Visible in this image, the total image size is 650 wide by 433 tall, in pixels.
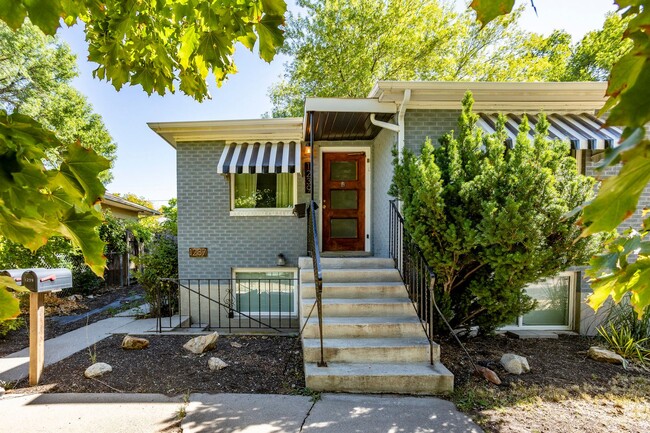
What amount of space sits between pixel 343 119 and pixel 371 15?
8.88 m

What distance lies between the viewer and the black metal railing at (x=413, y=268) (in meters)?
3.83

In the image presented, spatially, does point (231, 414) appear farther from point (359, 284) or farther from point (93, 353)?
point (93, 353)

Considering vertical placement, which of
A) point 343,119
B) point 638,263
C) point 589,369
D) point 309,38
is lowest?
point 589,369

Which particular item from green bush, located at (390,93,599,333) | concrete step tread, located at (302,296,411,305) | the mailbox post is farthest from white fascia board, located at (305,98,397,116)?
the mailbox post

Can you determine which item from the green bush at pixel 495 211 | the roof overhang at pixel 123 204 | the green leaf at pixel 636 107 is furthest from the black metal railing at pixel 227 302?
the roof overhang at pixel 123 204

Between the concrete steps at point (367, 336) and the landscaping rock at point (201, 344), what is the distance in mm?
1287

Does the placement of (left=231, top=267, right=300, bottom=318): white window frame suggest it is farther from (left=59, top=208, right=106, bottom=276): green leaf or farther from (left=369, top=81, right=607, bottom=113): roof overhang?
(left=59, top=208, right=106, bottom=276): green leaf

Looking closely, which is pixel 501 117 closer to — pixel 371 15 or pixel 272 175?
pixel 272 175

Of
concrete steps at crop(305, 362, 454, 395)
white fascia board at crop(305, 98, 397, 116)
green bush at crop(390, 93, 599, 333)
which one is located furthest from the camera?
white fascia board at crop(305, 98, 397, 116)

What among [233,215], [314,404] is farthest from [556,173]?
[233,215]

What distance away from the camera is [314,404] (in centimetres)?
301

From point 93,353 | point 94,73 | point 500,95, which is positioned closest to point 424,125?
point 500,95

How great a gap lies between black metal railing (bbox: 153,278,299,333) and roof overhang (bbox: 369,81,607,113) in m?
3.91

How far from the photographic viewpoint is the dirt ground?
2771 millimetres
